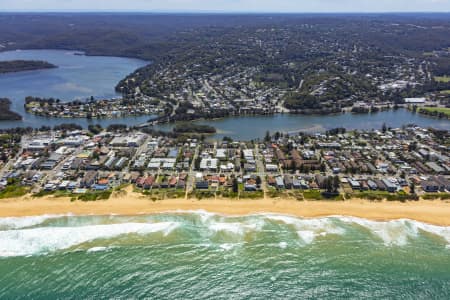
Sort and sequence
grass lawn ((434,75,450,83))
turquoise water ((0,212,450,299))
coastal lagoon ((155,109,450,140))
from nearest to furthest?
turquoise water ((0,212,450,299)) < coastal lagoon ((155,109,450,140)) < grass lawn ((434,75,450,83))

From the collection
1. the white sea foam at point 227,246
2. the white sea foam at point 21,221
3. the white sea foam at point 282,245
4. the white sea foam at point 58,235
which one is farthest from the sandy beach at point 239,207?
the white sea foam at point 227,246

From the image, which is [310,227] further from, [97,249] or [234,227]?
[97,249]

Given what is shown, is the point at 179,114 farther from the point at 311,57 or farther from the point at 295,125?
the point at 311,57

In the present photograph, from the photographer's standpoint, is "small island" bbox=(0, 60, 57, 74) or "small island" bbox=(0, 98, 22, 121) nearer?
"small island" bbox=(0, 98, 22, 121)

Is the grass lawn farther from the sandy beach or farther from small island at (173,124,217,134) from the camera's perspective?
small island at (173,124,217,134)

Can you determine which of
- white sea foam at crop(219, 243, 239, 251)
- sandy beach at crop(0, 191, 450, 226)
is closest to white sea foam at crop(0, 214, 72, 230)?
sandy beach at crop(0, 191, 450, 226)

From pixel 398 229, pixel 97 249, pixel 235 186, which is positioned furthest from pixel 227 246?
pixel 398 229
